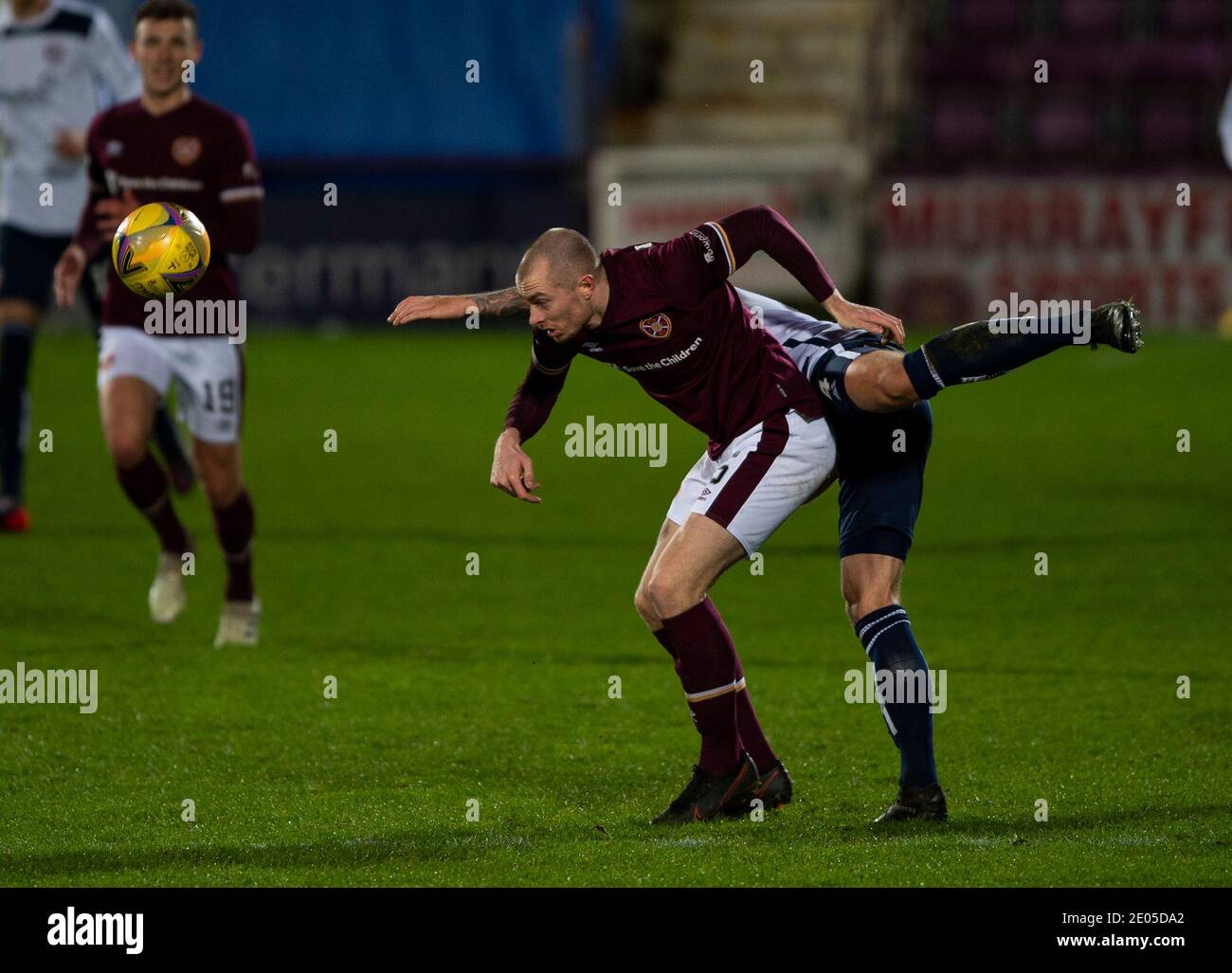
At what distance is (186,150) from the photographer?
769 centimetres

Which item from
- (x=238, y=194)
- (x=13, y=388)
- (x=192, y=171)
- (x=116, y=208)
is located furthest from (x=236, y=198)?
(x=13, y=388)

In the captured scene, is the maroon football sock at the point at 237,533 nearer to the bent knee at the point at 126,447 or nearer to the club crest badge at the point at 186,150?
the bent knee at the point at 126,447

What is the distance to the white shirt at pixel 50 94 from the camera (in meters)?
10.7

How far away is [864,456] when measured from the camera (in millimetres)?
5551

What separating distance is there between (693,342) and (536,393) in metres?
0.51

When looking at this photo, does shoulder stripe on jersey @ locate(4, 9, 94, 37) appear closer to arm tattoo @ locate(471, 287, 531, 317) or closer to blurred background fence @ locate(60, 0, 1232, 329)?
arm tattoo @ locate(471, 287, 531, 317)

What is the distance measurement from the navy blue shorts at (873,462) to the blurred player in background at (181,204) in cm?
298

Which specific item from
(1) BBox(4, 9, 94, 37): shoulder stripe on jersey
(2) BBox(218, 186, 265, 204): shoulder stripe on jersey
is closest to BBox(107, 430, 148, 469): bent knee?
(2) BBox(218, 186, 265, 204): shoulder stripe on jersey

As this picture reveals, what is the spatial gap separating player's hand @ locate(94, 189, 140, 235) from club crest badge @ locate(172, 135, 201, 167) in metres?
0.22

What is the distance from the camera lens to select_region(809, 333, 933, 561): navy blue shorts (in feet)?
17.9

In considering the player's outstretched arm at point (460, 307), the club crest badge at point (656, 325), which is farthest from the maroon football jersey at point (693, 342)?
the player's outstretched arm at point (460, 307)

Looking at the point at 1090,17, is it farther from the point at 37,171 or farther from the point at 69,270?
the point at 69,270
